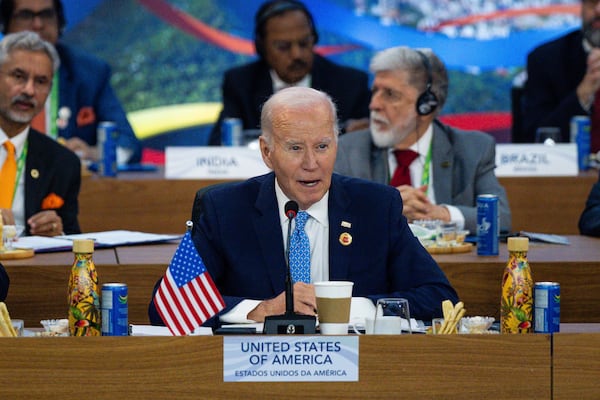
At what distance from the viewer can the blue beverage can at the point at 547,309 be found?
11.6 feet

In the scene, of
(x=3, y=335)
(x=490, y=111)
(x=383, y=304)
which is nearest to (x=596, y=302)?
(x=383, y=304)

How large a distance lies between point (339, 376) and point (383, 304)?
0.93 ft

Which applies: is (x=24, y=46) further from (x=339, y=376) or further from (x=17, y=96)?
(x=339, y=376)

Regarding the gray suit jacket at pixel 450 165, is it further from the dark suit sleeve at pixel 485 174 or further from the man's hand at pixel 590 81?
the man's hand at pixel 590 81

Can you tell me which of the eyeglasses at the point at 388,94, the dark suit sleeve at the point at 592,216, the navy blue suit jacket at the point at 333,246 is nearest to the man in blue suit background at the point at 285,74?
the eyeglasses at the point at 388,94

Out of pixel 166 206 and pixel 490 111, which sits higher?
pixel 490 111

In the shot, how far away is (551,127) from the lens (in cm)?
771

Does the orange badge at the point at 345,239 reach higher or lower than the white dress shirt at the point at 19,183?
lower

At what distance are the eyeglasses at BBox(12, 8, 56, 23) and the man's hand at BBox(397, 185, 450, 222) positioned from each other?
310 cm

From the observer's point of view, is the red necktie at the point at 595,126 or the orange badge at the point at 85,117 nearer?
the red necktie at the point at 595,126

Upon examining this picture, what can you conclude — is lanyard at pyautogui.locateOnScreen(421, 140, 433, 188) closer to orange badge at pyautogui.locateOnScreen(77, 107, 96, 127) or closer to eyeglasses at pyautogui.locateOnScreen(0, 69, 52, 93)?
eyeglasses at pyautogui.locateOnScreen(0, 69, 52, 93)

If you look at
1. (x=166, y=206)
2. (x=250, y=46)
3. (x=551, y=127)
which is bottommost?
(x=166, y=206)

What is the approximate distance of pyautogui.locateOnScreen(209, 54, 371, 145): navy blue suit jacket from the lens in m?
7.80

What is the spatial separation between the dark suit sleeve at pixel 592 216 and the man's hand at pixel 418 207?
1.87 feet
